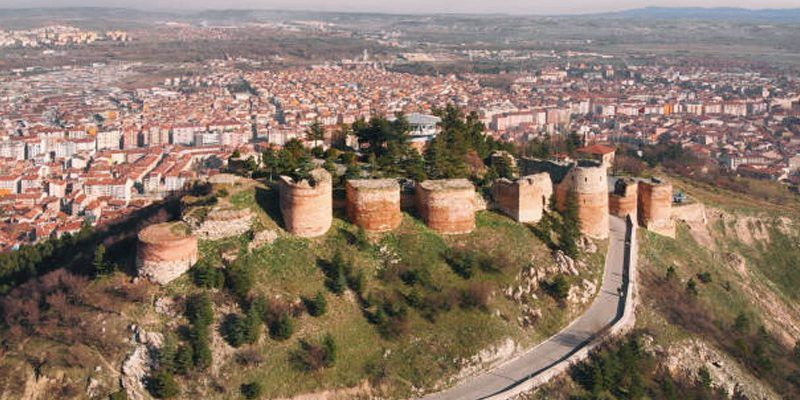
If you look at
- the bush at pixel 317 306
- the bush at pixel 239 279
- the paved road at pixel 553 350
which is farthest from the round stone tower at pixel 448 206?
the bush at pixel 239 279

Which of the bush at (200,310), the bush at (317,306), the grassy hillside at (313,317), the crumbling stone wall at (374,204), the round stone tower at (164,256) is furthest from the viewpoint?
the crumbling stone wall at (374,204)

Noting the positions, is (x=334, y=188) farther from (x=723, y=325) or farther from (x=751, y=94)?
(x=751, y=94)

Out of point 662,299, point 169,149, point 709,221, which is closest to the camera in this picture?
point 662,299

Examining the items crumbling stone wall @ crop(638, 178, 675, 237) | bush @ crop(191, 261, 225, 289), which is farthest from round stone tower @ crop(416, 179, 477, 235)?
crumbling stone wall @ crop(638, 178, 675, 237)

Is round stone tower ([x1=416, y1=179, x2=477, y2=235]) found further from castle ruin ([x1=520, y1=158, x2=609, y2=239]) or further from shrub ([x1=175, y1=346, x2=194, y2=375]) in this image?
shrub ([x1=175, y1=346, x2=194, y2=375])

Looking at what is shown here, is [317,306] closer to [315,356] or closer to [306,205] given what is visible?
[315,356]

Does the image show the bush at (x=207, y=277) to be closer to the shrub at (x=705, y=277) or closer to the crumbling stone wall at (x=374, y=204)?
the crumbling stone wall at (x=374, y=204)

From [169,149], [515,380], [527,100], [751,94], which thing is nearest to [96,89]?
[169,149]

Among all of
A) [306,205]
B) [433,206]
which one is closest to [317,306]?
[306,205]
